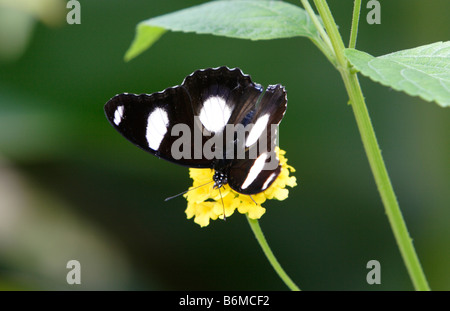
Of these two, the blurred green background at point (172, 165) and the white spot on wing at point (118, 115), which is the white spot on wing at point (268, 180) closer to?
the white spot on wing at point (118, 115)

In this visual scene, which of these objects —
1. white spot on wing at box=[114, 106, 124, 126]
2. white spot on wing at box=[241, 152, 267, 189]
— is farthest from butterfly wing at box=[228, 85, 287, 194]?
white spot on wing at box=[114, 106, 124, 126]

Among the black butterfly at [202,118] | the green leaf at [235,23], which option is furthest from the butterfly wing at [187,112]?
the green leaf at [235,23]

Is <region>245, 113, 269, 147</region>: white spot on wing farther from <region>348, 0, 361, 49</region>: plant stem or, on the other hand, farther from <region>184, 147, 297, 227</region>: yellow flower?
<region>348, 0, 361, 49</region>: plant stem

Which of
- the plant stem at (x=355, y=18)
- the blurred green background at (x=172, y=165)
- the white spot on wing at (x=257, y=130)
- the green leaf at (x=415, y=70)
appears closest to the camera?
the green leaf at (x=415, y=70)

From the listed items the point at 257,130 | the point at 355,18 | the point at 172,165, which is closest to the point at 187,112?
the point at 257,130

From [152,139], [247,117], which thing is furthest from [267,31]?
[152,139]

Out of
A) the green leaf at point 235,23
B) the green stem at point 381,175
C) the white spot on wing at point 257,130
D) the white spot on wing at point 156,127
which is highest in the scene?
the green leaf at point 235,23

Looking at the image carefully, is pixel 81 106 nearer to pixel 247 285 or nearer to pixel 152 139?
pixel 247 285
